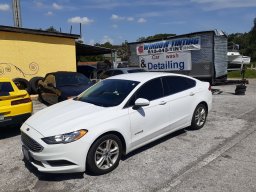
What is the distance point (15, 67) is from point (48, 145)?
34.2 feet

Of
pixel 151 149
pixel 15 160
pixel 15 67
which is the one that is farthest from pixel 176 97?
pixel 15 67

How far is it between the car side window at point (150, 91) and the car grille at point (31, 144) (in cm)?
166

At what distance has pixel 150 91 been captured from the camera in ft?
17.5

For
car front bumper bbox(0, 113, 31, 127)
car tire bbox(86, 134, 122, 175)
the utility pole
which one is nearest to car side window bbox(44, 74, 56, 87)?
car front bumper bbox(0, 113, 31, 127)

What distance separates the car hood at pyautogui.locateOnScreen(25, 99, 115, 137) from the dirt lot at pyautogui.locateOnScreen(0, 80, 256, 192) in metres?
0.82

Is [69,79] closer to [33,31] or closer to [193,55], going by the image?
[33,31]

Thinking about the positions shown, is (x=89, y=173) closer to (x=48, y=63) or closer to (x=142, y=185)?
(x=142, y=185)

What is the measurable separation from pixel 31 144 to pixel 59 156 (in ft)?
1.98

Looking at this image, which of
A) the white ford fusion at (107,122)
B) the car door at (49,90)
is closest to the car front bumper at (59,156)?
the white ford fusion at (107,122)

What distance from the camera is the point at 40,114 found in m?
5.00

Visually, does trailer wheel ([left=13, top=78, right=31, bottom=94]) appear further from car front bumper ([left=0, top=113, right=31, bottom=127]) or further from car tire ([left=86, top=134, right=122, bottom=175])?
car tire ([left=86, top=134, right=122, bottom=175])

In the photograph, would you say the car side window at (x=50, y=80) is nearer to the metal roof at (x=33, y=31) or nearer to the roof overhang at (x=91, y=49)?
the metal roof at (x=33, y=31)

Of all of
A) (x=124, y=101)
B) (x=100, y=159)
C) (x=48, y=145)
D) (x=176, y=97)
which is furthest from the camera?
(x=176, y=97)

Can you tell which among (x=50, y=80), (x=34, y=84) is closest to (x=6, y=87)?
(x=50, y=80)
